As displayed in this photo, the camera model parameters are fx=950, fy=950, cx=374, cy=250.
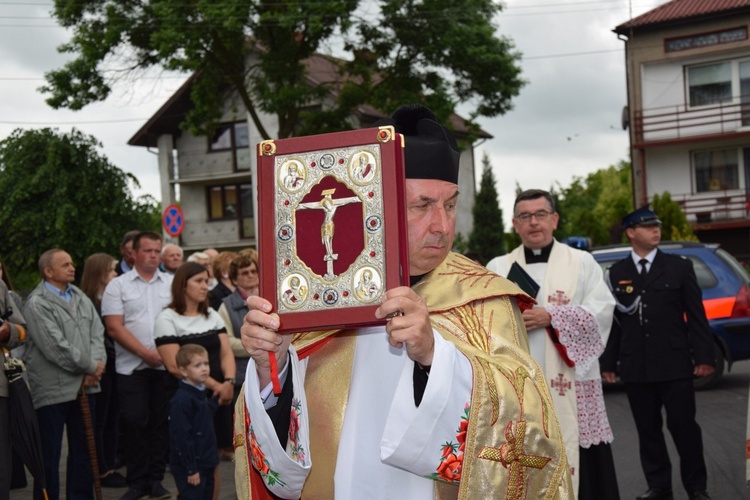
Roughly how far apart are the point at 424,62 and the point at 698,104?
1399cm

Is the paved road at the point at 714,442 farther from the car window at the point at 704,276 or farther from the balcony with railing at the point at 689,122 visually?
the balcony with railing at the point at 689,122

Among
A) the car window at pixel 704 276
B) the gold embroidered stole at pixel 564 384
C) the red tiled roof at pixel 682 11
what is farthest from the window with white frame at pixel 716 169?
the gold embroidered stole at pixel 564 384

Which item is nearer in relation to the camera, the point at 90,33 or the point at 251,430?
the point at 251,430

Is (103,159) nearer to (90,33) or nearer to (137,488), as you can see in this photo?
(90,33)

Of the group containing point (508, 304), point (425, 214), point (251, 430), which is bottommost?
point (251, 430)

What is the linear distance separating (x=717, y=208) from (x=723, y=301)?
2389 cm

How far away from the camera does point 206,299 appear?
26.5ft

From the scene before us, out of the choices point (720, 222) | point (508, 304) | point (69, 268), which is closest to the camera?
point (508, 304)

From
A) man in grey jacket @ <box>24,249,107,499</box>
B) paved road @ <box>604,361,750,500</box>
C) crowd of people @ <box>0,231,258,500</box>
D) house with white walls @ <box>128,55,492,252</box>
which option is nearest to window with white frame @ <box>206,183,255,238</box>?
house with white walls @ <box>128,55,492,252</box>

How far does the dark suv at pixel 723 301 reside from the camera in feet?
40.8

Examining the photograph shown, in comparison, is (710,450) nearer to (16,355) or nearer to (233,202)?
(16,355)

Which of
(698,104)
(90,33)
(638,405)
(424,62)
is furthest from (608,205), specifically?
(638,405)

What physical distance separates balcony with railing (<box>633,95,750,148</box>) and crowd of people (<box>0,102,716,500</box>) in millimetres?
26949

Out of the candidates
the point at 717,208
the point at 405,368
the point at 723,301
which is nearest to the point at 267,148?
the point at 405,368
